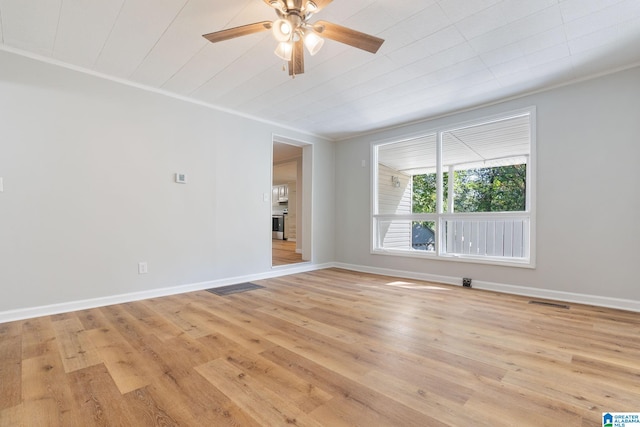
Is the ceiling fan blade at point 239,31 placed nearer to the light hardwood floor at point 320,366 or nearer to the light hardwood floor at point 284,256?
the light hardwood floor at point 320,366

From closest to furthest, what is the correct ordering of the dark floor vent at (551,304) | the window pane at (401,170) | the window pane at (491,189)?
1. the dark floor vent at (551,304)
2. the window pane at (491,189)
3. the window pane at (401,170)

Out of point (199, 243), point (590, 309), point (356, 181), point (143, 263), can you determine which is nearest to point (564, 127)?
point (590, 309)

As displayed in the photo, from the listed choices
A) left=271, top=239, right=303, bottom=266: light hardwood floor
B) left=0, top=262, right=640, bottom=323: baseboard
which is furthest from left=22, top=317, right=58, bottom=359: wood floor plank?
left=271, top=239, right=303, bottom=266: light hardwood floor

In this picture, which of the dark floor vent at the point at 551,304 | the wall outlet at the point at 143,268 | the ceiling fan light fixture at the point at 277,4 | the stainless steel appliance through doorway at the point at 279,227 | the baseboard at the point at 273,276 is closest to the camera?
the ceiling fan light fixture at the point at 277,4

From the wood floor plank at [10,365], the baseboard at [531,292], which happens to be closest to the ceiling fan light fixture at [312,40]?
the wood floor plank at [10,365]

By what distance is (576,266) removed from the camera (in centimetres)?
322

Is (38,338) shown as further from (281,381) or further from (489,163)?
(489,163)

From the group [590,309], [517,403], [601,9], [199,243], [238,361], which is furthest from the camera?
[199,243]

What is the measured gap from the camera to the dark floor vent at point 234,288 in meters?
3.64

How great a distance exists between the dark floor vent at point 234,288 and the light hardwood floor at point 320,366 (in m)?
0.54

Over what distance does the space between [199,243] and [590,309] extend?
4362mm

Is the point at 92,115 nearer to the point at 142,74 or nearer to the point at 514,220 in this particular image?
the point at 142,74

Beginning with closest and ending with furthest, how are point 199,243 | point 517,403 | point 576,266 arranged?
point 517,403, point 576,266, point 199,243

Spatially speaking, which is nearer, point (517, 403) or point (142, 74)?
point (517, 403)
